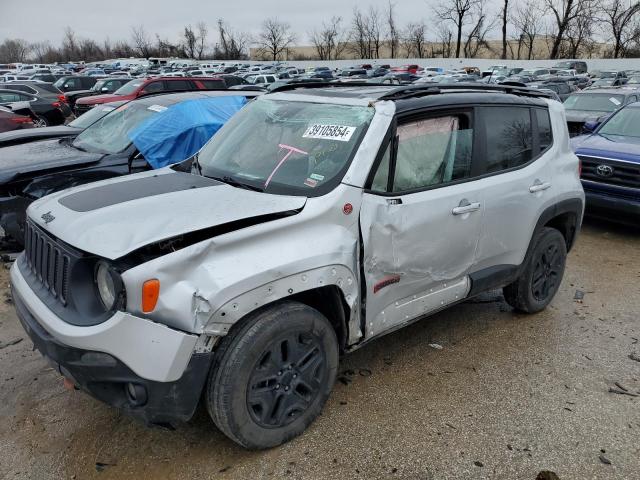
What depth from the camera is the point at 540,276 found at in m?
4.40

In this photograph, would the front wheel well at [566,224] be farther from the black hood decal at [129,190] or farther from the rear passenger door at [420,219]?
the black hood decal at [129,190]

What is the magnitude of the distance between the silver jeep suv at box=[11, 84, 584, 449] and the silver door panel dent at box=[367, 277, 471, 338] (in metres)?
0.01

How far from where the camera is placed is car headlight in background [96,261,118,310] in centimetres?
240

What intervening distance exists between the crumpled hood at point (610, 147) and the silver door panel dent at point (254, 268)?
538cm

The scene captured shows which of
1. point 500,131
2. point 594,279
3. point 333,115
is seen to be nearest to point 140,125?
point 333,115

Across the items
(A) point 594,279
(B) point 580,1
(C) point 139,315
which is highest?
(B) point 580,1

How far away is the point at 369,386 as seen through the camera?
11.1 ft

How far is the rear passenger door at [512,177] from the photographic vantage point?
12.0 feet

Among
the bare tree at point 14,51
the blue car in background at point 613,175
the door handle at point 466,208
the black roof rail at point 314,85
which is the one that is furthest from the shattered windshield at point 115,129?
the bare tree at point 14,51

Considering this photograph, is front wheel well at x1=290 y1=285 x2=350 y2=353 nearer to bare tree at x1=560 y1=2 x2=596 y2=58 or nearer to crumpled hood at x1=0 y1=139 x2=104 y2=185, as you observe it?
crumpled hood at x1=0 y1=139 x2=104 y2=185

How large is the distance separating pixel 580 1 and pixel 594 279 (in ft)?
192

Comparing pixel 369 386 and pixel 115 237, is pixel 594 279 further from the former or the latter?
pixel 115 237

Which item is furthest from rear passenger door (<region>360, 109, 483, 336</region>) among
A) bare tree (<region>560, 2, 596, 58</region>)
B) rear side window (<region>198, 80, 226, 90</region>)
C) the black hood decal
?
bare tree (<region>560, 2, 596, 58</region>)

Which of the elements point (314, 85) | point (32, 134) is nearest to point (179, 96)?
point (32, 134)
